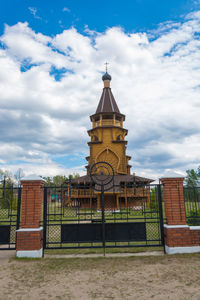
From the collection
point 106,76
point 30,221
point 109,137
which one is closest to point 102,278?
point 30,221

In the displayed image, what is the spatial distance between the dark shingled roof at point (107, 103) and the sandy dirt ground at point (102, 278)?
22662mm

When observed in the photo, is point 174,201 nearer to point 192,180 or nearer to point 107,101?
point 107,101

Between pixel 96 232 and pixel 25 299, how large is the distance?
317 cm

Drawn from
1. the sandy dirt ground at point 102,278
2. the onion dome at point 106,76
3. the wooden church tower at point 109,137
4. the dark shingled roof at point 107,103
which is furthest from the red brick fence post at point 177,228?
the onion dome at point 106,76

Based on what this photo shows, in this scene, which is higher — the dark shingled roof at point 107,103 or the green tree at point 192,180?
the dark shingled roof at point 107,103

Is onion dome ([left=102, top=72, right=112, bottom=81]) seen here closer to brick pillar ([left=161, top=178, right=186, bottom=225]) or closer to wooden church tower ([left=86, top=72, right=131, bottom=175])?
wooden church tower ([left=86, top=72, right=131, bottom=175])

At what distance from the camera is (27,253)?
6.22 metres

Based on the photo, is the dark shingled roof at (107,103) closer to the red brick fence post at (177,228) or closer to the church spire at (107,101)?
the church spire at (107,101)

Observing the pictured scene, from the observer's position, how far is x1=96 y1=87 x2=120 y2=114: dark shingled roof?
27078mm

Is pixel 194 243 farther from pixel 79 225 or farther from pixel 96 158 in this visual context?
pixel 96 158

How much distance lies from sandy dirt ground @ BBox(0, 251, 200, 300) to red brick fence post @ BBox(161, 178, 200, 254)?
319 millimetres

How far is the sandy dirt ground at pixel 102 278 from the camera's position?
12.8 feet

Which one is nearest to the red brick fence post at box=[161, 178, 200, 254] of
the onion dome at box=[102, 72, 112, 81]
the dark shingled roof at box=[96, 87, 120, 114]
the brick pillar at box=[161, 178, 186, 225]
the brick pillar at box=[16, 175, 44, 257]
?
the brick pillar at box=[161, 178, 186, 225]

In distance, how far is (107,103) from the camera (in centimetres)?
2781
